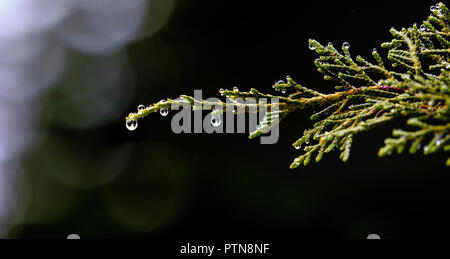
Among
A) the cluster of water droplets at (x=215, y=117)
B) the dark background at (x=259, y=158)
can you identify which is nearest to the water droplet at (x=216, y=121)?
the cluster of water droplets at (x=215, y=117)

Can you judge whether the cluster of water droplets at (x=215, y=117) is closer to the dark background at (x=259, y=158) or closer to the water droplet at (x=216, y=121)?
the water droplet at (x=216, y=121)

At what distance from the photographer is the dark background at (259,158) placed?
23.4ft

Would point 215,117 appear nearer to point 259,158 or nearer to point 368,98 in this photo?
point 368,98

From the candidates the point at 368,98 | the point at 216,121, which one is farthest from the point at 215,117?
the point at 368,98

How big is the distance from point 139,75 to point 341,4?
5860 mm

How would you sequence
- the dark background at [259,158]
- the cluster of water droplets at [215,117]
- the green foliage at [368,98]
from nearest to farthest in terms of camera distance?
the green foliage at [368,98], the cluster of water droplets at [215,117], the dark background at [259,158]

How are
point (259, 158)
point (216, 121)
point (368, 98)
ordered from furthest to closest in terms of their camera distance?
1. point (259, 158)
2. point (216, 121)
3. point (368, 98)

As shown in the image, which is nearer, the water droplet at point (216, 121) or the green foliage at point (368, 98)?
the green foliage at point (368, 98)

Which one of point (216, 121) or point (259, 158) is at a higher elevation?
point (259, 158)

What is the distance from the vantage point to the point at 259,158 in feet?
27.3

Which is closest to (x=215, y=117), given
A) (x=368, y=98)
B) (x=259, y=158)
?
(x=368, y=98)

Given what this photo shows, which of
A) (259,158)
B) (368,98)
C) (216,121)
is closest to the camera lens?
(368,98)

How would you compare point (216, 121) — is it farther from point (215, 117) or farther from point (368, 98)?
point (368, 98)

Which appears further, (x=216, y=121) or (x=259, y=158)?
(x=259, y=158)
